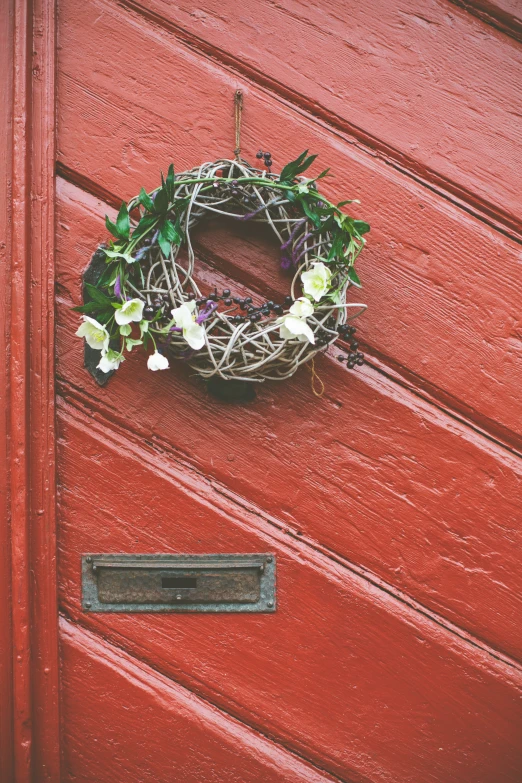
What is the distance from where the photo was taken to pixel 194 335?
78cm

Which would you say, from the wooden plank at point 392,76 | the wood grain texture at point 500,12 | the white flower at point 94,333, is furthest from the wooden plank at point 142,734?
the wood grain texture at point 500,12

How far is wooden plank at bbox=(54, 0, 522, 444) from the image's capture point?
0.94m

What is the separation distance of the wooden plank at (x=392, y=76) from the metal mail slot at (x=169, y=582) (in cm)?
73

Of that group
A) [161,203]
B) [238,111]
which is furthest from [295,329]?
[238,111]

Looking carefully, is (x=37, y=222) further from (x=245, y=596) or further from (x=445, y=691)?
(x=445, y=691)

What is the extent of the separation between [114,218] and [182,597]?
0.63 metres

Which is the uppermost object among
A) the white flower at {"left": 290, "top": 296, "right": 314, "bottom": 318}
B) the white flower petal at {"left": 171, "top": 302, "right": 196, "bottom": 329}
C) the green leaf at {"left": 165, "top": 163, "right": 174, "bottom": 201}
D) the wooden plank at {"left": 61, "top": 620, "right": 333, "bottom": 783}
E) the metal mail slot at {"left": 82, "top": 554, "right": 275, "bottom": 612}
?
the green leaf at {"left": 165, "top": 163, "right": 174, "bottom": 201}

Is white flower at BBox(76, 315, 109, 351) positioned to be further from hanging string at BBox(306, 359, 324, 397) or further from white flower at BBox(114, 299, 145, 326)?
hanging string at BBox(306, 359, 324, 397)

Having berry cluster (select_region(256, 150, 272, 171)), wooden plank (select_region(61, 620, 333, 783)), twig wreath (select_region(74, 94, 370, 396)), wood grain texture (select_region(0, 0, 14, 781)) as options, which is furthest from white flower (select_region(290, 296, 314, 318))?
wooden plank (select_region(61, 620, 333, 783))

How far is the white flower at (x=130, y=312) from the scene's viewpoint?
777 mm

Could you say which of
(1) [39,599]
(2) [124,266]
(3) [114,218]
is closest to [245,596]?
(1) [39,599]

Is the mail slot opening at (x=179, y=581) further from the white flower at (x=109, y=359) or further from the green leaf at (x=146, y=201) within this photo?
the green leaf at (x=146, y=201)

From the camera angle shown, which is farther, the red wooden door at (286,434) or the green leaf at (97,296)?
the red wooden door at (286,434)

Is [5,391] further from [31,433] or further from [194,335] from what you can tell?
[194,335]
